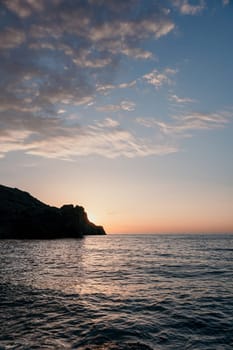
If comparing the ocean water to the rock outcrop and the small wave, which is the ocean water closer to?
the small wave

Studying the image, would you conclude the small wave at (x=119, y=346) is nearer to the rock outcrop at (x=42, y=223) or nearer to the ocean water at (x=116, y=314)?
the ocean water at (x=116, y=314)

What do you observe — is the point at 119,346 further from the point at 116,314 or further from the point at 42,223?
the point at 42,223

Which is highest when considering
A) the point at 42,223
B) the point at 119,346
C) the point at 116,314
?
the point at 42,223

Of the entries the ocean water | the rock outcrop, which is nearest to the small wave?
the ocean water

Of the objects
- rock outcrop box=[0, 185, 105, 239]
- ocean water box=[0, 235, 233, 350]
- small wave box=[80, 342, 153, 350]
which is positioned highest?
rock outcrop box=[0, 185, 105, 239]

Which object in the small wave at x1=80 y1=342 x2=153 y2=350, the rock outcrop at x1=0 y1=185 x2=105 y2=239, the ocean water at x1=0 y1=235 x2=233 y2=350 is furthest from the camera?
the rock outcrop at x1=0 y1=185 x2=105 y2=239

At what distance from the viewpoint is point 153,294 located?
1953cm

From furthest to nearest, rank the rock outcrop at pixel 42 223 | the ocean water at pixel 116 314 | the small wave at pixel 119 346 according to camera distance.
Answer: the rock outcrop at pixel 42 223, the ocean water at pixel 116 314, the small wave at pixel 119 346

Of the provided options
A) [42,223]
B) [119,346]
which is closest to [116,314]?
[119,346]

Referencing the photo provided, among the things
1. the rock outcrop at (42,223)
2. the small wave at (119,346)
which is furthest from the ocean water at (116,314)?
the rock outcrop at (42,223)

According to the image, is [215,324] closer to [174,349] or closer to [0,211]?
[174,349]

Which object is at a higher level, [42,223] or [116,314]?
[42,223]

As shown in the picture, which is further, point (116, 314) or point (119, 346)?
point (116, 314)

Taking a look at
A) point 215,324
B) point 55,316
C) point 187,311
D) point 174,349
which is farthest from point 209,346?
point 55,316
